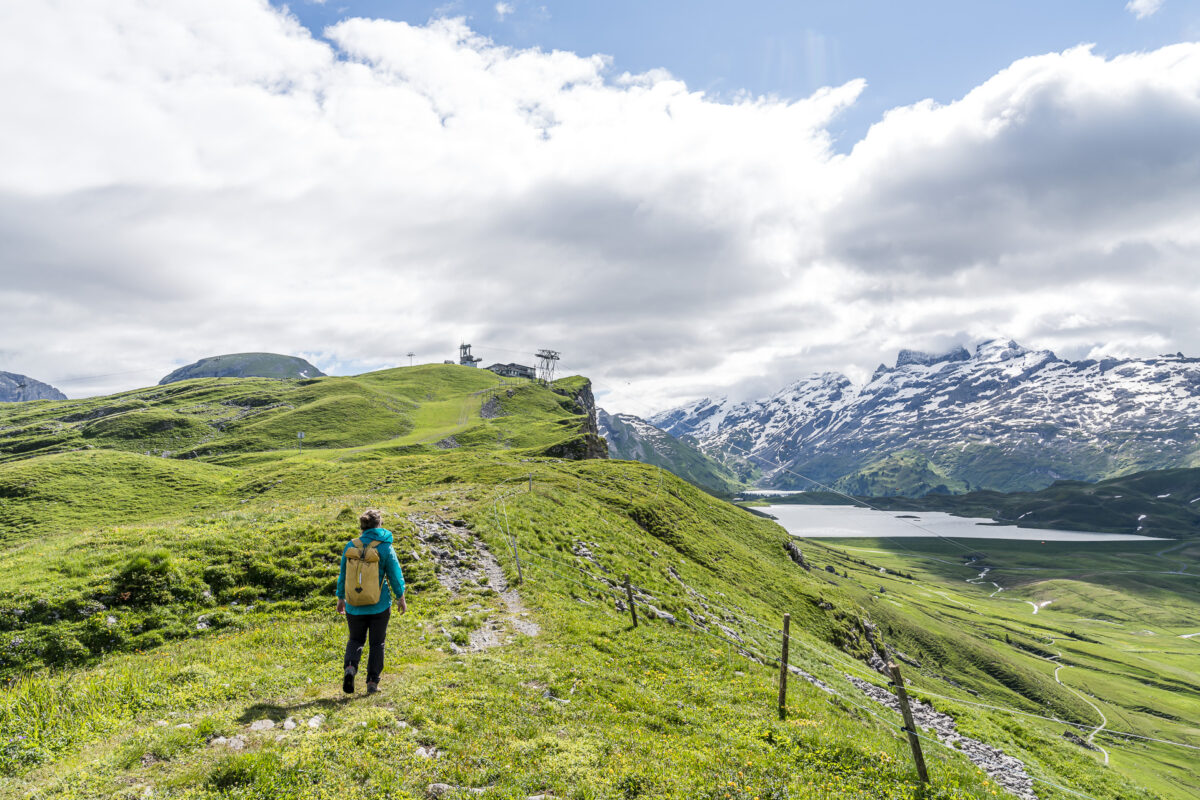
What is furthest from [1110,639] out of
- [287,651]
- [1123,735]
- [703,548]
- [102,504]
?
[102,504]

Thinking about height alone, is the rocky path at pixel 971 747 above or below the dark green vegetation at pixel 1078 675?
above

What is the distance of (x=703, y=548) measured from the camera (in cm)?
5103

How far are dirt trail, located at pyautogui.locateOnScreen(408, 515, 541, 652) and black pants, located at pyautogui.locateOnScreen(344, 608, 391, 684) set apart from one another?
5233 millimetres

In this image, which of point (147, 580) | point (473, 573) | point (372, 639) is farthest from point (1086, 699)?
point (147, 580)

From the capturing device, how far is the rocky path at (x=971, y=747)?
19.8 meters

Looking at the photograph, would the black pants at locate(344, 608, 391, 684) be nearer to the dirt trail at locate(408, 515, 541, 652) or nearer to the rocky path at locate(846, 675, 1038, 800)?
the dirt trail at locate(408, 515, 541, 652)

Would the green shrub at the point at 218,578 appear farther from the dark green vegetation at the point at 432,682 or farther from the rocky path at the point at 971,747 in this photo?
the rocky path at the point at 971,747

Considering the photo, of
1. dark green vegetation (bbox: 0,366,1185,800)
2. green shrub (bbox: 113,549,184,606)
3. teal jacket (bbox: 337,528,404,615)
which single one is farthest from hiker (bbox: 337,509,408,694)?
green shrub (bbox: 113,549,184,606)

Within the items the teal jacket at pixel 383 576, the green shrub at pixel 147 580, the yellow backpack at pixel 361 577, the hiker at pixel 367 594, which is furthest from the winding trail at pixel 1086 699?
the green shrub at pixel 147 580

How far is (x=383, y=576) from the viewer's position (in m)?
14.2

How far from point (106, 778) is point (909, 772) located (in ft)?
58.3

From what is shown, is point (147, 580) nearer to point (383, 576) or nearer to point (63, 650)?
point (63, 650)

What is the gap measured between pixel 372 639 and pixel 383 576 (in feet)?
5.61

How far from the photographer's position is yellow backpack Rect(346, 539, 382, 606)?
13523 millimetres
